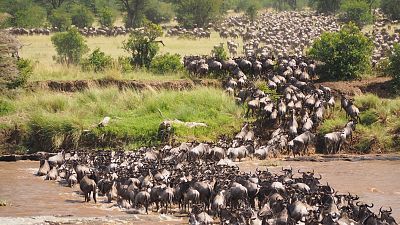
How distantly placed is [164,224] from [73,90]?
15.1 meters

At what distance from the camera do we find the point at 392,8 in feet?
215

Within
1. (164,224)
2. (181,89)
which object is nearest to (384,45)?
(181,89)

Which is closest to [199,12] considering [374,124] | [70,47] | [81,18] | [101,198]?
[81,18]

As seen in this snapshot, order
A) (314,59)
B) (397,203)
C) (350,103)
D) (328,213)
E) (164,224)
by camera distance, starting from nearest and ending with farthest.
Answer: (328,213), (164,224), (397,203), (350,103), (314,59)

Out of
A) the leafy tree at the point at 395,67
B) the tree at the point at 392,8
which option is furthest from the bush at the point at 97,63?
the tree at the point at 392,8

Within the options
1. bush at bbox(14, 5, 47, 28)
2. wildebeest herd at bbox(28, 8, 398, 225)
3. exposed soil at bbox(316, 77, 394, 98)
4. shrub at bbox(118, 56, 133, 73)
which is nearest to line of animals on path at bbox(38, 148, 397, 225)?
wildebeest herd at bbox(28, 8, 398, 225)

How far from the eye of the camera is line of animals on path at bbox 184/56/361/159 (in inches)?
990

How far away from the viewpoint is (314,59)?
32469mm

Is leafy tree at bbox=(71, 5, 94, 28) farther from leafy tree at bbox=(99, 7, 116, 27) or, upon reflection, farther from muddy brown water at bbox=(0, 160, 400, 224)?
muddy brown water at bbox=(0, 160, 400, 224)

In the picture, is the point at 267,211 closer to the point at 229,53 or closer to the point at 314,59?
the point at 314,59

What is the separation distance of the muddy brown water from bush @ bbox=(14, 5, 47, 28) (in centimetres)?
4027

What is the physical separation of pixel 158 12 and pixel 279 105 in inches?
1846

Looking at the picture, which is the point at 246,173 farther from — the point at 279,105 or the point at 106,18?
the point at 106,18

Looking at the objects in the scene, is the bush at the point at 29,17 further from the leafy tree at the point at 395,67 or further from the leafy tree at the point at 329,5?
the leafy tree at the point at 395,67
